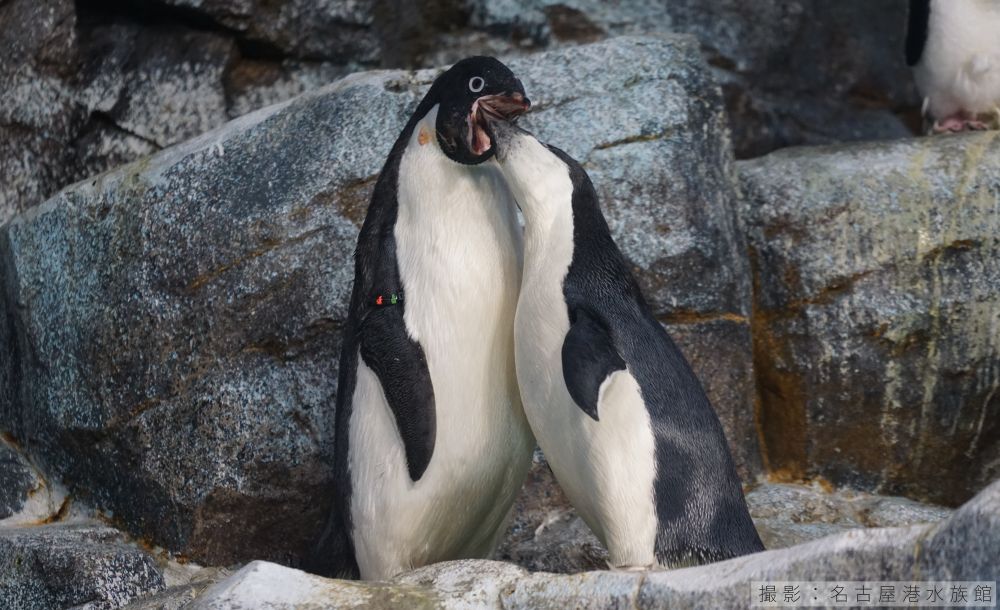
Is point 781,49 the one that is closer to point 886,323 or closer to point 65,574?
point 886,323

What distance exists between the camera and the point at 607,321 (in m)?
3.23

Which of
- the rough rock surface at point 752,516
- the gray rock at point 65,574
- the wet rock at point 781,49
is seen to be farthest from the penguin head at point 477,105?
the wet rock at point 781,49

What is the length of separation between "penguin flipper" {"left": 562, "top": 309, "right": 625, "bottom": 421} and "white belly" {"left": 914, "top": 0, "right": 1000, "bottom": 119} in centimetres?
235

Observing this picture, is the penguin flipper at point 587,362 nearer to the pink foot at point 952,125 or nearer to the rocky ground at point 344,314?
the rocky ground at point 344,314

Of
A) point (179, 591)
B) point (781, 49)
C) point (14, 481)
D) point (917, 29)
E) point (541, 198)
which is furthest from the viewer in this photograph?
point (781, 49)

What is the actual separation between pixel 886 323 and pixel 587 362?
65.4 inches

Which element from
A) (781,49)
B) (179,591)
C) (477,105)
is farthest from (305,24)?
(179,591)

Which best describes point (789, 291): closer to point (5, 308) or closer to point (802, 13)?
point (802, 13)

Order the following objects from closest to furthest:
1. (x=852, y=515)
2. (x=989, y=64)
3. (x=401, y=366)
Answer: (x=401, y=366)
(x=852, y=515)
(x=989, y=64)

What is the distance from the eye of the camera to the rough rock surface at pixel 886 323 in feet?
14.4

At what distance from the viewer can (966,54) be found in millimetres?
4910

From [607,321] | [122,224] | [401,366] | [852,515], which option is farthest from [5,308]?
[852,515]

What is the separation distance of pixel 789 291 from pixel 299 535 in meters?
1.73

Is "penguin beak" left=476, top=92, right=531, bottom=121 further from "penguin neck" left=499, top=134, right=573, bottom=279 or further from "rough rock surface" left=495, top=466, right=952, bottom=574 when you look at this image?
"rough rock surface" left=495, top=466, right=952, bottom=574
